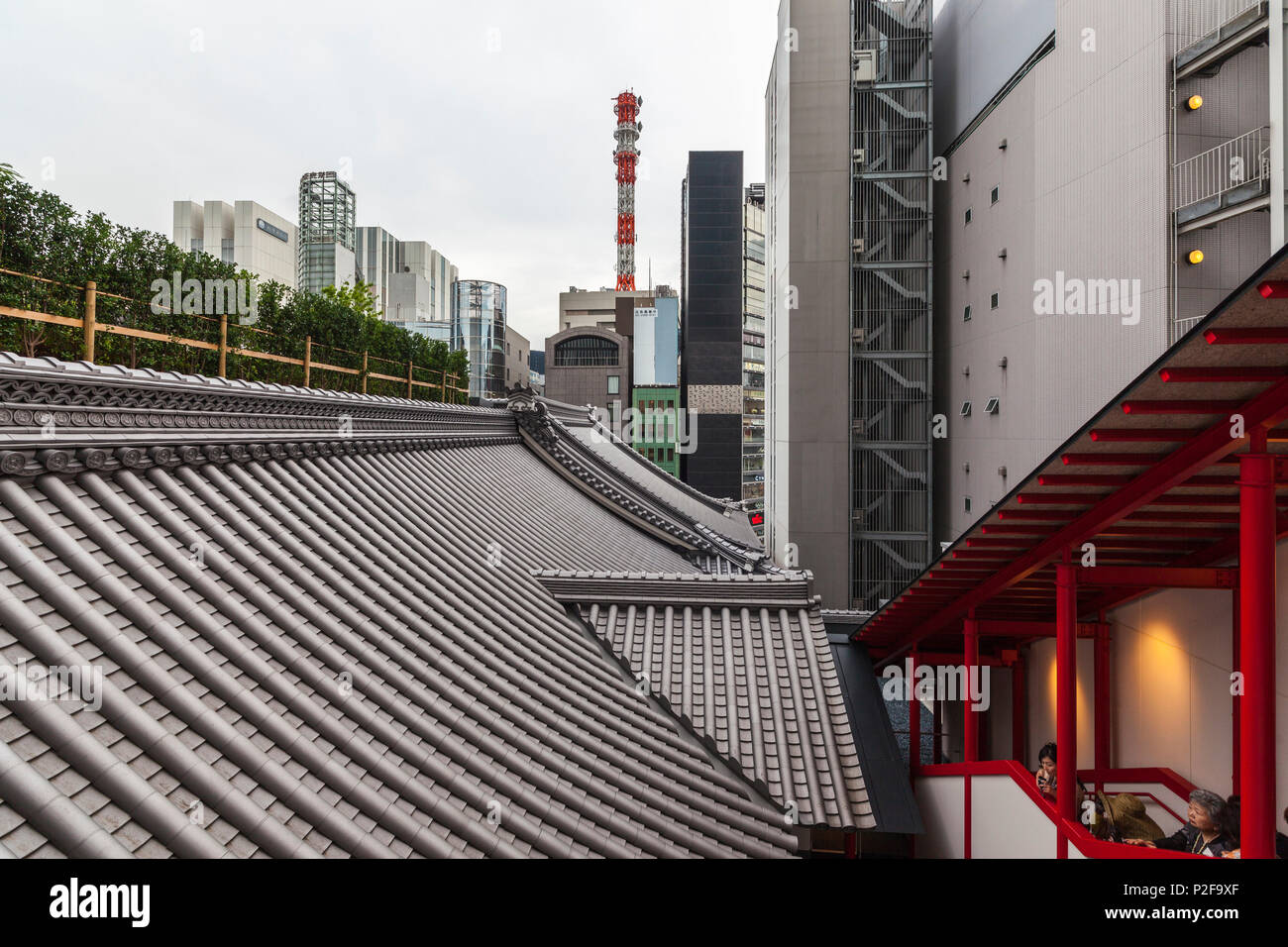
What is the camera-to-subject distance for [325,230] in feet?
240

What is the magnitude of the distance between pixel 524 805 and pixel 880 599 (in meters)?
20.8

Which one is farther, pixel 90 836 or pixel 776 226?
pixel 776 226

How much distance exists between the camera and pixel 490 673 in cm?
564

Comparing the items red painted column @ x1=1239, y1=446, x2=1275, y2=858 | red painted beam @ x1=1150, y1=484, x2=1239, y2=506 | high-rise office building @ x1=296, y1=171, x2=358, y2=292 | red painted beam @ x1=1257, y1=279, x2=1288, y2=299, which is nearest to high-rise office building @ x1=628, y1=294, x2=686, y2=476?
high-rise office building @ x1=296, y1=171, x2=358, y2=292

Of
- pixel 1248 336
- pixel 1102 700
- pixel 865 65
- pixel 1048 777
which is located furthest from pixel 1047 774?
pixel 865 65

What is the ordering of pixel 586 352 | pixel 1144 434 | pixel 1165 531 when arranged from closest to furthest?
pixel 1144 434 < pixel 1165 531 < pixel 586 352

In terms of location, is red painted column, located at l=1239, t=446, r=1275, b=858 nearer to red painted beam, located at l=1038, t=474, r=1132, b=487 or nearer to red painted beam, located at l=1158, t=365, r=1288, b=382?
red painted beam, located at l=1158, t=365, r=1288, b=382

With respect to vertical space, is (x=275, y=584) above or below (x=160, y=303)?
below

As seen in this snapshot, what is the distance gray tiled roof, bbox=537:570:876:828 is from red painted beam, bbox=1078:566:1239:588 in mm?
2603

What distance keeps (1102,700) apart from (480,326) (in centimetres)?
6851

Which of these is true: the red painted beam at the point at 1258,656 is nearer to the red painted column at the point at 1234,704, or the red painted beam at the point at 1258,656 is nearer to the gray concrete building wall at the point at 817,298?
the red painted column at the point at 1234,704

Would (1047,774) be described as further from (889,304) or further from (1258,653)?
(889,304)
